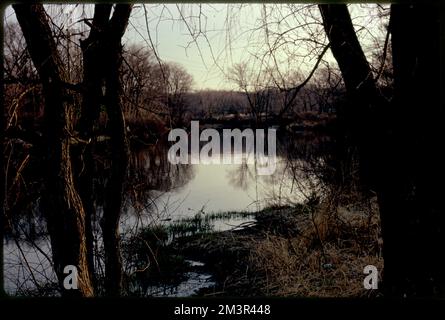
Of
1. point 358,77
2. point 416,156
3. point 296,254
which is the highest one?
point 358,77

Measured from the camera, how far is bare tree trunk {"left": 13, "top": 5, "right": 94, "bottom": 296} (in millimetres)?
2738

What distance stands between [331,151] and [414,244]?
24.5 ft

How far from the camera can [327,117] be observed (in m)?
8.80

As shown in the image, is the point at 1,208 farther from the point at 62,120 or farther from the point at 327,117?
the point at 327,117

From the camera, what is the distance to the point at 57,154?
281 cm

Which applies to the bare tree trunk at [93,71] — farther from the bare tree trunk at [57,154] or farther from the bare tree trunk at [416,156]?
the bare tree trunk at [416,156]

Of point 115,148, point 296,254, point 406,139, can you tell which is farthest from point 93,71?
point 296,254

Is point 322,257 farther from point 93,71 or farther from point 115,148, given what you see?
point 93,71

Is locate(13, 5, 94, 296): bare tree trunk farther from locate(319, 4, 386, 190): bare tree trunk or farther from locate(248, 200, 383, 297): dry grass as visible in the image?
locate(248, 200, 383, 297): dry grass

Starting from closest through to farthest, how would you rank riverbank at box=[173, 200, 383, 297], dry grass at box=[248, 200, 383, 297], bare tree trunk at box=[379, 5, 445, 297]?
bare tree trunk at box=[379, 5, 445, 297] → dry grass at box=[248, 200, 383, 297] → riverbank at box=[173, 200, 383, 297]

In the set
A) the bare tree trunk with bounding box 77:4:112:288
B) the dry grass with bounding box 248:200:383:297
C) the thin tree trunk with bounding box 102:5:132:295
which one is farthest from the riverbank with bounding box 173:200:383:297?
the bare tree trunk with bounding box 77:4:112:288

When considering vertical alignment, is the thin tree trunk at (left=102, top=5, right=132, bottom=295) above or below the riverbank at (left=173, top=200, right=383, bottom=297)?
above

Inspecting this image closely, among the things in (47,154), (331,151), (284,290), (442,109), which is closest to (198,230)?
(284,290)

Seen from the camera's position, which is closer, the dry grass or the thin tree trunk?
the thin tree trunk
